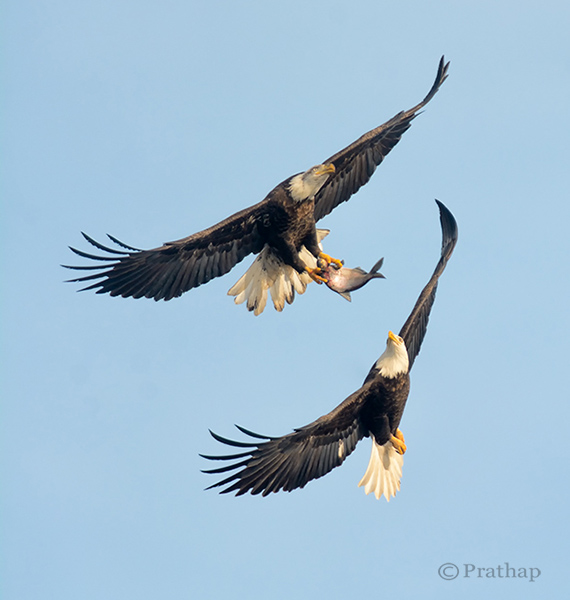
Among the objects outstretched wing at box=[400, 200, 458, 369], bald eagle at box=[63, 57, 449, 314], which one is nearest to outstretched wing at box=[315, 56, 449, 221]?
bald eagle at box=[63, 57, 449, 314]

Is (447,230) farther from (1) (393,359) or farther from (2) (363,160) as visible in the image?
(1) (393,359)

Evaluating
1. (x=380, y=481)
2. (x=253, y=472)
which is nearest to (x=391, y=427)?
(x=380, y=481)

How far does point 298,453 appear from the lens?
10992 mm

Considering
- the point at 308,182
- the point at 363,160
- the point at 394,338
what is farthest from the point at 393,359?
the point at 363,160

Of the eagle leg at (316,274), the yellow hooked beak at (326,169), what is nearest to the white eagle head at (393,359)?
the eagle leg at (316,274)

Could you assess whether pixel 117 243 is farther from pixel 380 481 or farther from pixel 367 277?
pixel 380 481

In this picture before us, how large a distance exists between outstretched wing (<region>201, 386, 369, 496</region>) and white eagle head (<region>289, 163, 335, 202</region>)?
6.32ft

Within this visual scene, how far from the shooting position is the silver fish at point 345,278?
12.1m

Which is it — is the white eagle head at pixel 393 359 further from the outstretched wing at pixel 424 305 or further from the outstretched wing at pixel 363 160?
the outstretched wing at pixel 363 160

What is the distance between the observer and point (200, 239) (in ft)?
39.0

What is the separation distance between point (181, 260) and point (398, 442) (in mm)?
2667

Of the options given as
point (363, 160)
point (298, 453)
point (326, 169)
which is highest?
point (363, 160)

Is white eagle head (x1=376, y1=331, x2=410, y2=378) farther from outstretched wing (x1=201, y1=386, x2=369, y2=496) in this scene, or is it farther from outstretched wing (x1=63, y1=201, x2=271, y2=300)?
outstretched wing (x1=63, y1=201, x2=271, y2=300)

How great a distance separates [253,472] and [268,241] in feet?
8.49
